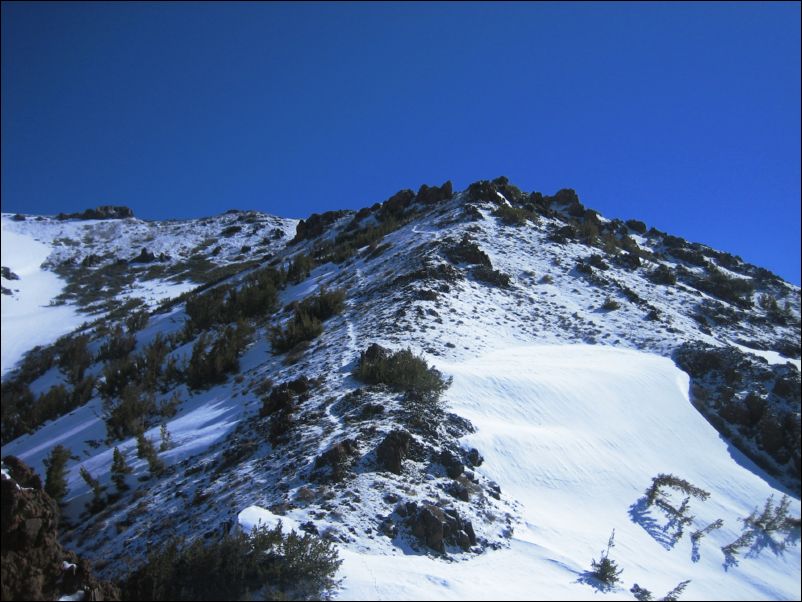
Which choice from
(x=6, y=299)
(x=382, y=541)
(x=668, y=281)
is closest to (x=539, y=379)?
(x=382, y=541)

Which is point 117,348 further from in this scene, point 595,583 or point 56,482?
point 595,583

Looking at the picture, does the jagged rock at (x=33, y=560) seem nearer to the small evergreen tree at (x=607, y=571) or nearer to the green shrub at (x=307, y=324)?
the small evergreen tree at (x=607, y=571)

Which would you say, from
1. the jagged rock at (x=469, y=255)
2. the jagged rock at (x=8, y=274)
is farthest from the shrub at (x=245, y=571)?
the jagged rock at (x=8, y=274)

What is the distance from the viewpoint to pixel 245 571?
127 inches

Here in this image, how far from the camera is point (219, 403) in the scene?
806 centimetres

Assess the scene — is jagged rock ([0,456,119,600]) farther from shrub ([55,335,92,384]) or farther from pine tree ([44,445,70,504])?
shrub ([55,335,92,384])

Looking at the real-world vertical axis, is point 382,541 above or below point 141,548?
above

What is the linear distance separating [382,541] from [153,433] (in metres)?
5.41

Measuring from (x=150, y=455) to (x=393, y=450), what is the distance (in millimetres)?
3764

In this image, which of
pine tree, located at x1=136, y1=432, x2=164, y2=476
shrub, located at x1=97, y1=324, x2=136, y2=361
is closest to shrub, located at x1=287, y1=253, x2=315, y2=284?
shrub, located at x1=97, y1=324, x2=136, y2=361

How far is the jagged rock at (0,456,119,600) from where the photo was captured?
2969 mm

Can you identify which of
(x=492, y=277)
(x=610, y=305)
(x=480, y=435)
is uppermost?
(x=492, y=277)

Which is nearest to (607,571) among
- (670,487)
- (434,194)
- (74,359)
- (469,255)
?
(670,487)

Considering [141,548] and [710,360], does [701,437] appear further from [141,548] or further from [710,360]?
[141,548]
